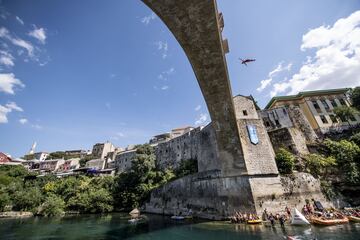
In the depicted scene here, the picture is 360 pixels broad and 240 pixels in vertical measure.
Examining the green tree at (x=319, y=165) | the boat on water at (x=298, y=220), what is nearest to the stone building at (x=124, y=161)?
the green tree at (x=319, y=165)

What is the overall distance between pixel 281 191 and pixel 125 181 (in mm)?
21265

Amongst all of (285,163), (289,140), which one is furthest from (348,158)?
(285,163)

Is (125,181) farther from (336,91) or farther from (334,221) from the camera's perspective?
(336,91)

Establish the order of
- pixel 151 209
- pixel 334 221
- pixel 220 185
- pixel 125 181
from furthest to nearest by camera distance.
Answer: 1. pixel 125 181
2. pixel 151 209
3. pixel 220 185
4. pixel 334 221

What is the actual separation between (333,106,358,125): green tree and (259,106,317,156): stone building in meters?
4.46

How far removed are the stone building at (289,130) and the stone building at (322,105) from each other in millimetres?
3153

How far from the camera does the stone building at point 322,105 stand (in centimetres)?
2195

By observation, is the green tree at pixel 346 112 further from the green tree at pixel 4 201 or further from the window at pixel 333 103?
the green tree at pixel 4 201

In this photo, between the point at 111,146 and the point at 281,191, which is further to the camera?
the point at 111,146

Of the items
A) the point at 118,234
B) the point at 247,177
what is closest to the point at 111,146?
the point at 118,234

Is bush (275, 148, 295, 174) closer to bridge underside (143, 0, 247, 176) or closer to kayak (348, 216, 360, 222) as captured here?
kayak (348, 216, 360, 222)

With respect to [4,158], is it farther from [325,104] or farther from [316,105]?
[325,104]

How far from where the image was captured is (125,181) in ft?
87.3

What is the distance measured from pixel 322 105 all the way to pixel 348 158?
11.7m
